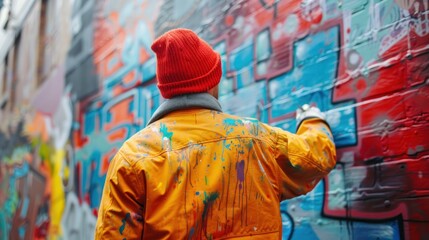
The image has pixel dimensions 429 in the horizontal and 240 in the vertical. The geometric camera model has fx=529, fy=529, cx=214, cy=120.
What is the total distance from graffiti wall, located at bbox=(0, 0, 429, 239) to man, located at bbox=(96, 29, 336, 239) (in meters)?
0.55

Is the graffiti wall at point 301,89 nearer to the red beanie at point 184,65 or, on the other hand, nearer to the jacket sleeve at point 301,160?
the jacket sleeve at point 301,160

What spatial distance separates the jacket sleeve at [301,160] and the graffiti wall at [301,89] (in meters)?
0.47

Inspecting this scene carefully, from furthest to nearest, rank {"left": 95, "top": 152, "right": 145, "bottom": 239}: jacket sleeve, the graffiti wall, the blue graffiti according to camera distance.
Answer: the blue graffiti < the graffiti wall < {"left": 95, "top": 152, "right": 145, "bottom": 239}: jacket sleeve

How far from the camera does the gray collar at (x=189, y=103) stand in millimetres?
2092

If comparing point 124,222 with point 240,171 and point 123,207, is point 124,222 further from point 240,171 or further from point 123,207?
point 240,171

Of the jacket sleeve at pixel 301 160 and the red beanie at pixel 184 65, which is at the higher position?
the red beanie at pixel 184 65

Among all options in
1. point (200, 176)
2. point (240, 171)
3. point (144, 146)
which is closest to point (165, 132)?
point (144, 146)

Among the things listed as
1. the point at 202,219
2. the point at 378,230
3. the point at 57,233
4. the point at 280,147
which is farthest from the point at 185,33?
the point at 57,233

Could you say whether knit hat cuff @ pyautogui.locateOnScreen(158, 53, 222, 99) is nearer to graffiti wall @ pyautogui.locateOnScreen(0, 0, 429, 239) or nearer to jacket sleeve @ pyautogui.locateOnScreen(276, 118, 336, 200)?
jacket sleeve @ pyautogui.locateOnScreen(276, 118, 336, 200)

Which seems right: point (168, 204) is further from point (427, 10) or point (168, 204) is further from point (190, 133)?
point (427, 10)

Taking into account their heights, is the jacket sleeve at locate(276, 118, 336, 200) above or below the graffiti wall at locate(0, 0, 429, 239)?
below

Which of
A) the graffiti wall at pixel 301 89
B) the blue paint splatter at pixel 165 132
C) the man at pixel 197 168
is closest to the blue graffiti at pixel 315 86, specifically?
the graffiti wall at pixel 301 89

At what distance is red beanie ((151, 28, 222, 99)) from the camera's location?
210cm

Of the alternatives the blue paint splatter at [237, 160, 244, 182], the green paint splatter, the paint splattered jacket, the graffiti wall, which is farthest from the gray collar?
the graffiti wall
